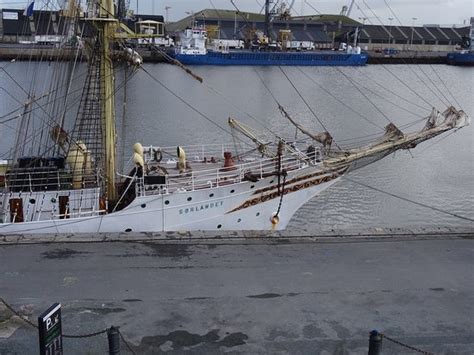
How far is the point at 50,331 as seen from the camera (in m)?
4.60

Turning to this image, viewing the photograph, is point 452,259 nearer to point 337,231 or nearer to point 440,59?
point 337,231

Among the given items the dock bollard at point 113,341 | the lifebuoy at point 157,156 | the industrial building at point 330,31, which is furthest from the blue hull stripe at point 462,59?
the dock bollard at point 113,341

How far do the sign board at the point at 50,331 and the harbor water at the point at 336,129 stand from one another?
624 centimetres

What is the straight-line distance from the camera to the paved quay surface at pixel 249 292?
6.05 meters

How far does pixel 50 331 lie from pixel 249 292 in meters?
2.97

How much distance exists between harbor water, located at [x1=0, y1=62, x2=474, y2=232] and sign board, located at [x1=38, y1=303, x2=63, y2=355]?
20.5 ft

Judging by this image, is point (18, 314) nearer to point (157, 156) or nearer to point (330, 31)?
point (157, 156)

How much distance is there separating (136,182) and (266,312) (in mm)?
7746

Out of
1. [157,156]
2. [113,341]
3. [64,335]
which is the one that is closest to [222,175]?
[157,156]

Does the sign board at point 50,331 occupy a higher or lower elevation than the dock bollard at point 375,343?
higher

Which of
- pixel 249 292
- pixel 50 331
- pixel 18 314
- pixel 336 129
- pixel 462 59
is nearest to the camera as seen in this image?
pixel 50 331

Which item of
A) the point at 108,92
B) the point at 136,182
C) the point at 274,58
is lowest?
the point at 136,182

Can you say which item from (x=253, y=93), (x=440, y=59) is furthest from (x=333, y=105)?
(x=440, y=59)

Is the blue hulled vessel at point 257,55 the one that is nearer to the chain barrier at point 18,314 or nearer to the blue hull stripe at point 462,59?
the blue hull stripe at point 462,59
